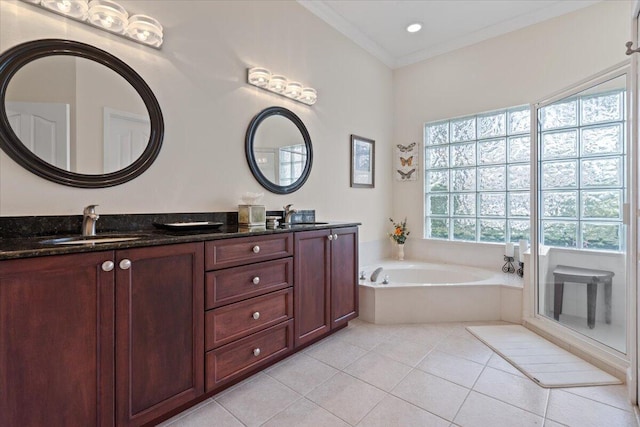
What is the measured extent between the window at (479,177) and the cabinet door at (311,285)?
2018mm

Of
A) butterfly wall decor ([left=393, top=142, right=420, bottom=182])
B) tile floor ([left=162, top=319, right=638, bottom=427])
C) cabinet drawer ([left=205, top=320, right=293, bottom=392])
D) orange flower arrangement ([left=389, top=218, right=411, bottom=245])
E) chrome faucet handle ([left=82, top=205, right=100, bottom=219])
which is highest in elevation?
butterfly wall decor ([left=393, top=142, right=420, bottom=182])

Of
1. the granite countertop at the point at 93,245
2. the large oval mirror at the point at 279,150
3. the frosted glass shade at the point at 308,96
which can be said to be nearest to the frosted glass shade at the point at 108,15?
the large oval mirror at the point at 279,150

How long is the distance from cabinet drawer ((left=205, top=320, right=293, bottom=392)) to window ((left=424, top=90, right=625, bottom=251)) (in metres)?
2.41

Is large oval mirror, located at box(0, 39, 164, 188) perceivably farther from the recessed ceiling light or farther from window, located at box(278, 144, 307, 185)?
the recessed ceiling light

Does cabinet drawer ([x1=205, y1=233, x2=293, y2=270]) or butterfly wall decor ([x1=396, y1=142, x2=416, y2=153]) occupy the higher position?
butterfly wall decor ([x1=396, y1=142, x2=416, y2=153])

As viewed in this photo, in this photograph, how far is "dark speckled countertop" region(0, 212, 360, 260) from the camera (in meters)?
1.12

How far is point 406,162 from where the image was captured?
399 cm

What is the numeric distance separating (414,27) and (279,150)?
2.09m

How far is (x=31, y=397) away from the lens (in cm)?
108

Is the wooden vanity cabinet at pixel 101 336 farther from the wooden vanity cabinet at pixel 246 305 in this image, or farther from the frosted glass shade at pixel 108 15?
the frosted glass shade at pixel 108 15

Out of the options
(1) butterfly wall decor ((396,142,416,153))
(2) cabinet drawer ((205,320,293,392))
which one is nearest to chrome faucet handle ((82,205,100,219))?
(2) cabinet drawer ((205,320,293,392))

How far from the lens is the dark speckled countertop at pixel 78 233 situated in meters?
1.12

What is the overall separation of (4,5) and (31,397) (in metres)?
1.68

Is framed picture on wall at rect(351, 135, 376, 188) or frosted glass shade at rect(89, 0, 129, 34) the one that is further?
framed picture on wall at rect(351, 135, 376, 188)
